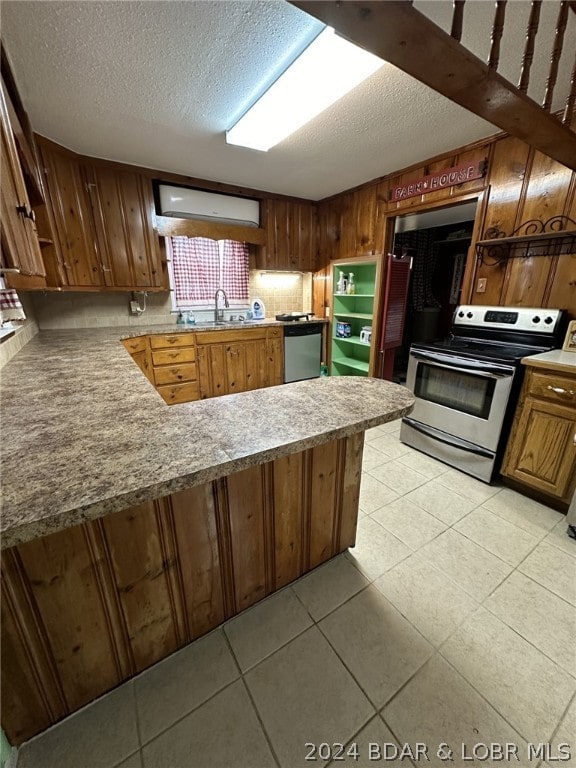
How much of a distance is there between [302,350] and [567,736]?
345 cm

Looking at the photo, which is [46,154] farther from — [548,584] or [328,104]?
[548,584]

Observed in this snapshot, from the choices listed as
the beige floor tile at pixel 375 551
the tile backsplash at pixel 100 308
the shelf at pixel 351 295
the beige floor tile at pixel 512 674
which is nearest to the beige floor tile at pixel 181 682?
the beige floor tile at pixel 375 551

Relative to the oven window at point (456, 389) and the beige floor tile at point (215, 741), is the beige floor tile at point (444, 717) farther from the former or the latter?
the oven window at point (456, 389)

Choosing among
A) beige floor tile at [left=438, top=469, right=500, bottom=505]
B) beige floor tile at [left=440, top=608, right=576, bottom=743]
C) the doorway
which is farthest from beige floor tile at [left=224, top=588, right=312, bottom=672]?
the doorway

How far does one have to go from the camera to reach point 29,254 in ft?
4.36

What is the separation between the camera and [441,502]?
194 centimetres

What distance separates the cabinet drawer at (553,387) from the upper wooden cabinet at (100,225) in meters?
3.31

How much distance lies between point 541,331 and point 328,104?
2.01 m

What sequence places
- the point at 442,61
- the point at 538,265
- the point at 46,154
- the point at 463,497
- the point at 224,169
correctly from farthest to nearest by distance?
1. the point at 224,169
2. the point at 46,154
3. the point at 538,265
4. the point at 463,497
5. the point at 442,61

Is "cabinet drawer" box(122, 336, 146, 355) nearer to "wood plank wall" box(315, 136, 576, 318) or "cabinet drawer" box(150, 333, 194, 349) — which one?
"cabinet drawer" box(150, 333, 194, 349)

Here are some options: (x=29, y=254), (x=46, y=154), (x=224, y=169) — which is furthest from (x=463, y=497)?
(x=46, y=154)

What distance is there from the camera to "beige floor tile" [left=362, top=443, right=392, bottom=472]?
7.80 ft

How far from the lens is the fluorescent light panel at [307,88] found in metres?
1.37

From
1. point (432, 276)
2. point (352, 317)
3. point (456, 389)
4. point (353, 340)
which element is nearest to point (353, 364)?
point (353, 340)
